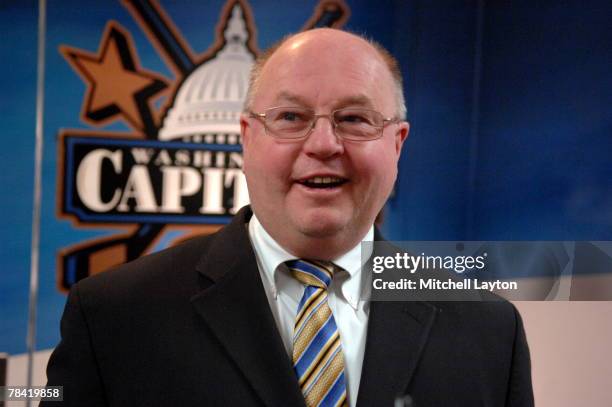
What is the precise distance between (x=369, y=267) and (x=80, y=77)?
1.29 meters

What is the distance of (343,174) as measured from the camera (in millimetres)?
983

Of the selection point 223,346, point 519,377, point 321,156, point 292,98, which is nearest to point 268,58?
point 292,98

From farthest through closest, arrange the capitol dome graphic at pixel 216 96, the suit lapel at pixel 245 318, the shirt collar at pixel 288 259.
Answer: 1. the capitol dome graphic at pixel 216 96
2. the shirt collar at pixel 288 259
3. the suit lapel at pixel 245 318

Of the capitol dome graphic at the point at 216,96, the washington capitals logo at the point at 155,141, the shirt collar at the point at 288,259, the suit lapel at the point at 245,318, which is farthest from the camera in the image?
the capitol dome graphic at the point at 216,96

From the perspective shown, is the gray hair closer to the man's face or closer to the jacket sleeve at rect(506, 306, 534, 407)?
the man's face

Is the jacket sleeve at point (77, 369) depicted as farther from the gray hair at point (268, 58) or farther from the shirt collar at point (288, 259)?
the gray hair at point (268, 58)

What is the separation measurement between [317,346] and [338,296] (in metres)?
0.11

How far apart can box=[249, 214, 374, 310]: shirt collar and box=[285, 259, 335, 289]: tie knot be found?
1 centimetres

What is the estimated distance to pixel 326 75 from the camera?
100 cm

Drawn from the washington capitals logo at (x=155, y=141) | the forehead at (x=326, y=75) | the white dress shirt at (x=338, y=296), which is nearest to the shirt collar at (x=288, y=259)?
the white dress shirt at (x=338, y=296)

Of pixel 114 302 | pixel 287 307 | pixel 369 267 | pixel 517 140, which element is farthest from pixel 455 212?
pixel 114 302

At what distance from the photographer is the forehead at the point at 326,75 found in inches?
39.2

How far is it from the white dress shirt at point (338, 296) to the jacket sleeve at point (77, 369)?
11.8 inches

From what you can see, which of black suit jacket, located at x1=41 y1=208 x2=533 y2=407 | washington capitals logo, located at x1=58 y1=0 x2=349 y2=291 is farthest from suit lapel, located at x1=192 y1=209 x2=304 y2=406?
washington capitals logo, located at x1=58 y1=0 x2=349 y2=291
